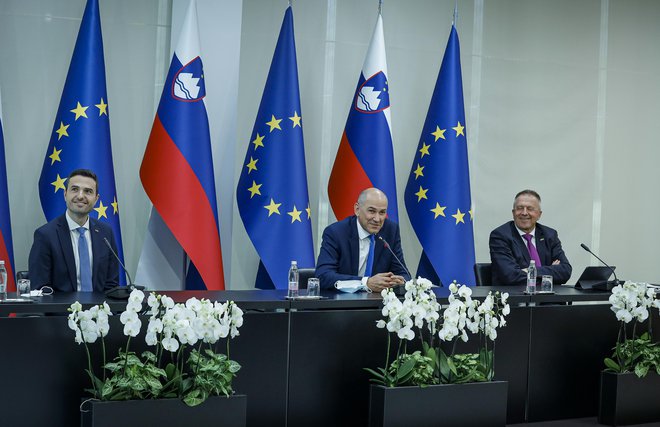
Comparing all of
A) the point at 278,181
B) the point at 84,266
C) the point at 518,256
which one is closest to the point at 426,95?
the point at 278,181

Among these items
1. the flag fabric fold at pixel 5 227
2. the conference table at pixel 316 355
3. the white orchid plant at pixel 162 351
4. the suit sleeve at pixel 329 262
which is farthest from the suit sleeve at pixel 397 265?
the flag fabric fold at pixel 5 227

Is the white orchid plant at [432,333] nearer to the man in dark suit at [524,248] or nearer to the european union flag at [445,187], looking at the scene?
the man in dark suit at [524,248]

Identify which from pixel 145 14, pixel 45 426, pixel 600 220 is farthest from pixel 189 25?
pixel 600 220

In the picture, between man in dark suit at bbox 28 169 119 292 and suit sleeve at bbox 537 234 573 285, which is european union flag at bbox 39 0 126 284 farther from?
suit sleeve at bbox 537 234 573 285

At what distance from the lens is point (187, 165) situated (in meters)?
5.26

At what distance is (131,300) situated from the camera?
2.96m

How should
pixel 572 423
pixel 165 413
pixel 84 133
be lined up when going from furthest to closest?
pixel 84 133 → pixel 572 423 → pixel 165 413

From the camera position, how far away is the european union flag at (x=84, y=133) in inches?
198

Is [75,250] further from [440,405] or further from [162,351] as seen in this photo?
[440,405]

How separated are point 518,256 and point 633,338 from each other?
125cm

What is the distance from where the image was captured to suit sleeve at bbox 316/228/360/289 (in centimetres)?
435

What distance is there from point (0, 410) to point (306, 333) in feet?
4.04

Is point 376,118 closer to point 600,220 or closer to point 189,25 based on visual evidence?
point 189,25

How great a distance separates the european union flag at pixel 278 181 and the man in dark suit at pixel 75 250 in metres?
1.47
